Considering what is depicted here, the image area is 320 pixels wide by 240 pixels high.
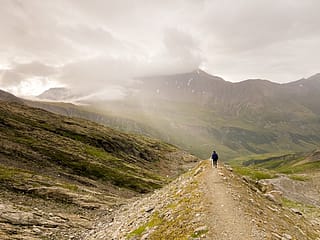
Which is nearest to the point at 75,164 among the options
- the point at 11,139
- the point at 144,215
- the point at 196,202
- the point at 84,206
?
the point at 11,139

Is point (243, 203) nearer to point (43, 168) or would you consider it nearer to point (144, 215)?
point (144, 215)

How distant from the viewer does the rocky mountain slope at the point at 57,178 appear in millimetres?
50219

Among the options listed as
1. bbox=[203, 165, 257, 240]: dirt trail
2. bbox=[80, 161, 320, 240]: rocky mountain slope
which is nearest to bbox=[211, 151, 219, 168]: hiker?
bbox=[80, 161, 320, 240]: rocky mountain slope

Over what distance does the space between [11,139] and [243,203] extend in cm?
10077

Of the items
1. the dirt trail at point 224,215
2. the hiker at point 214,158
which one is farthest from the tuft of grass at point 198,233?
the hiker at point 214,158

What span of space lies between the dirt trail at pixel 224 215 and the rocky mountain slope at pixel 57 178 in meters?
23.4

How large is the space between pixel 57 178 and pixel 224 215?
69.3m

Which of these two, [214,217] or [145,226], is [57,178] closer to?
[145,226]

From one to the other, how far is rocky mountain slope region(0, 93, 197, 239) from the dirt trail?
23359mm

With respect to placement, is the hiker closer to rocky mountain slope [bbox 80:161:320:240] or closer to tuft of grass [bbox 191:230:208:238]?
rocky mountain slope [bbox 80:161:320:240]

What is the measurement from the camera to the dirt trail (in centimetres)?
2766

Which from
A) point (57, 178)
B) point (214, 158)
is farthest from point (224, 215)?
point (57, 178)

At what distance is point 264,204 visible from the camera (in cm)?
3844

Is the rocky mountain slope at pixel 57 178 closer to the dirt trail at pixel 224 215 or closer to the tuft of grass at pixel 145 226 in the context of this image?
the tuft of grass at pixel 145 226
